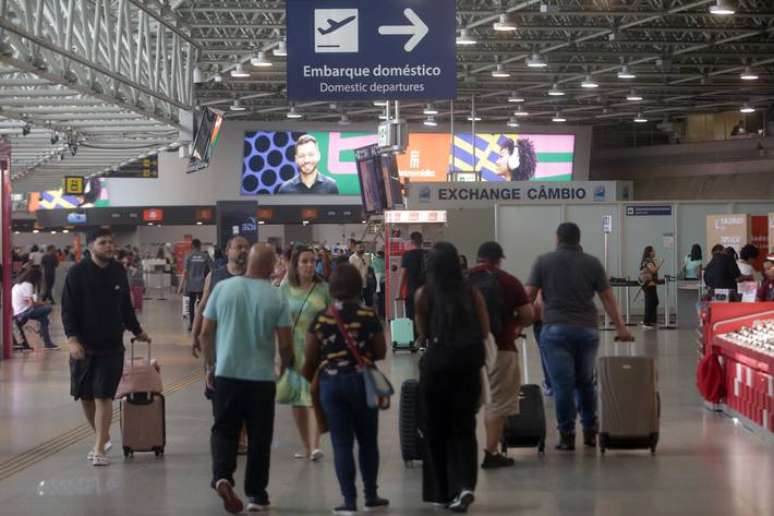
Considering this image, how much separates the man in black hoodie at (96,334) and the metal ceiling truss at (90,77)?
10.6ft

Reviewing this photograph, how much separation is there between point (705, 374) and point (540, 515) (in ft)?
16.5

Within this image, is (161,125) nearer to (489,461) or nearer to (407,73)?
(407,73)

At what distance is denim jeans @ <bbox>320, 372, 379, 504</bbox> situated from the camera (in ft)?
25.1

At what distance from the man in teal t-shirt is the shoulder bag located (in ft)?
1.59

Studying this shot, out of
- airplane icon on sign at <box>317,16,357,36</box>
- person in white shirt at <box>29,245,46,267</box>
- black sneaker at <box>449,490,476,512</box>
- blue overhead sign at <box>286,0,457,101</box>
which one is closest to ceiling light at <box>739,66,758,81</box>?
person in white shirt at <box>29,245,46,267</box>

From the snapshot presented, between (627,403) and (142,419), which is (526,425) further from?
(142,419)

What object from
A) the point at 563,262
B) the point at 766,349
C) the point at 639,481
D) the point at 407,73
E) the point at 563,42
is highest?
the point at 563,42

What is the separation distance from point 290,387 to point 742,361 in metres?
3.96

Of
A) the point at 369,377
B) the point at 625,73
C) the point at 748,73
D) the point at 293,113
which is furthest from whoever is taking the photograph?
the point at 293,113

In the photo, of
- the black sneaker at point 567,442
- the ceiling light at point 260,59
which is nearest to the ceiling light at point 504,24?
the ceiling light at point 260,59

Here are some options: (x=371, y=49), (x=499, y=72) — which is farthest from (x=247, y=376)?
(x=499, y=72)

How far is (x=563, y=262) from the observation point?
9.95 m

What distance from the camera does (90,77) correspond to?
16375 mm

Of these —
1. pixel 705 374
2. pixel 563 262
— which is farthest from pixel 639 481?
pixel 705 374
